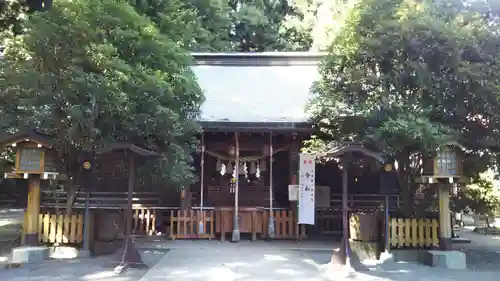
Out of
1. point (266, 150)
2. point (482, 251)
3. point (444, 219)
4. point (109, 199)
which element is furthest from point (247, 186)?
point (482, 251)

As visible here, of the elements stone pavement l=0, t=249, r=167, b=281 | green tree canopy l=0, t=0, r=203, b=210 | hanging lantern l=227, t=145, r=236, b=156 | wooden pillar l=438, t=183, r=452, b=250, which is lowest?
stone pavement l=0, t=249, r=167, b=281

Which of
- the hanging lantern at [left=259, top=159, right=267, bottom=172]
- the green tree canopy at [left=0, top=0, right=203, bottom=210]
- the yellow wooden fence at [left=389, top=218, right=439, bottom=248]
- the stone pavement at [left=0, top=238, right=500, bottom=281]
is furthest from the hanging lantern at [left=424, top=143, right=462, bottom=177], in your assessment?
the green tree canopy at [left=0, top=0, right=203, bottom=210]

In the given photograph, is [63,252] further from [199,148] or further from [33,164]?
[199,148]

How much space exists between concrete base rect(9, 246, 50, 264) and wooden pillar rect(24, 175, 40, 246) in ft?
0.61

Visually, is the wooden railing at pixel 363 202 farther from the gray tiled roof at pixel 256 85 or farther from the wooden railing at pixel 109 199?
the wooden railing at pixel 109 199

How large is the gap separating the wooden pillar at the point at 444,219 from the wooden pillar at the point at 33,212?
27.1 ft

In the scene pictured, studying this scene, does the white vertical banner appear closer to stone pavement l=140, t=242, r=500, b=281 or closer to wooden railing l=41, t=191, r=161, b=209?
stone pavement l=140, t=242, r=500, b=281

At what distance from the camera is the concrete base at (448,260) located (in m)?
8.64

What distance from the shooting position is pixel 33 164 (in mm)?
8703

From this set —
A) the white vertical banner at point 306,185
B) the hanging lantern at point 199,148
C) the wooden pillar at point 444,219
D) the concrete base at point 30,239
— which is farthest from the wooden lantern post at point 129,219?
the wooden pillar at point 444,219

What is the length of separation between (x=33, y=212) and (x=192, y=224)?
3.99m

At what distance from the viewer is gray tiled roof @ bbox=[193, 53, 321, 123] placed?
1198cm

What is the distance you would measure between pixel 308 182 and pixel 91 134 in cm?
536

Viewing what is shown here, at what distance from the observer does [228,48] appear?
2555 cm
